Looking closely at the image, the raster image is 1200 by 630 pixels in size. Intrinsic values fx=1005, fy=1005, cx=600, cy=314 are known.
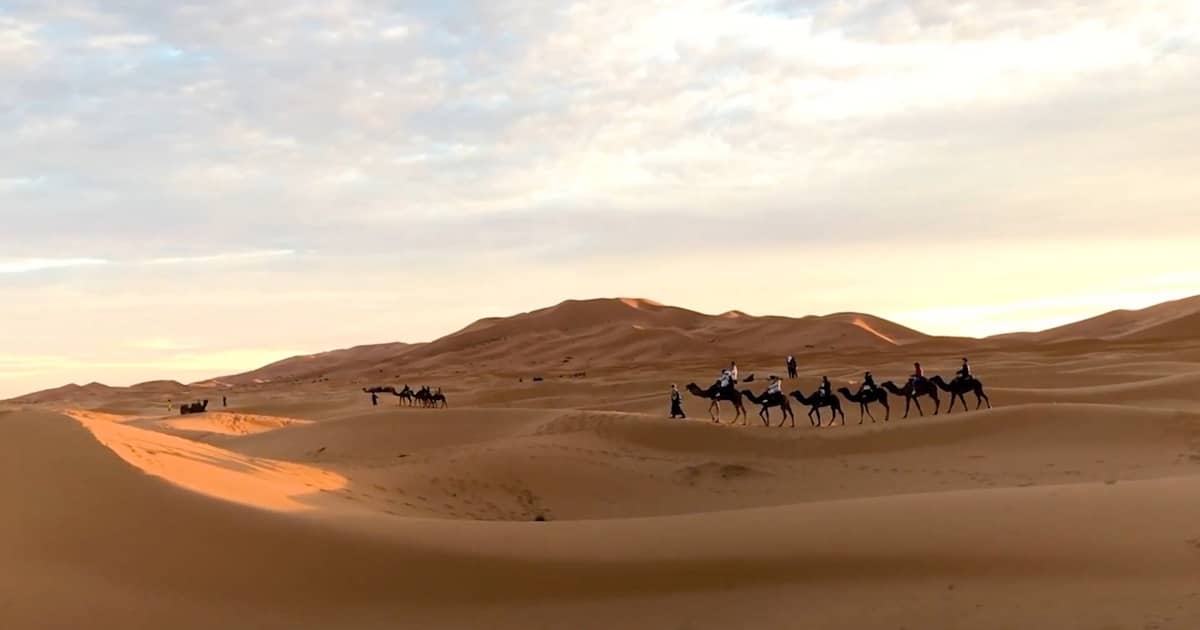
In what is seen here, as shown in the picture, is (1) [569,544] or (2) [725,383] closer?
(1) [569,544]

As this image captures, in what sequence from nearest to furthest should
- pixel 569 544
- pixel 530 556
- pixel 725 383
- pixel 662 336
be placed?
pixel 530 556 < pixel 569 544 < pixel 725 383 < pixel 662 336

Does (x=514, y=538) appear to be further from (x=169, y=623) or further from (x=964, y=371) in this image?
(x=964, y=371)

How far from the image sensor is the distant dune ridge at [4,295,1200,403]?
60.5 m

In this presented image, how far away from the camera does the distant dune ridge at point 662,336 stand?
60500 millimetres

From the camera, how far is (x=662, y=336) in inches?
2785

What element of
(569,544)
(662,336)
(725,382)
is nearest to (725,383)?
(725,382)

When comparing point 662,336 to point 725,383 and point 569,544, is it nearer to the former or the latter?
point 725,383

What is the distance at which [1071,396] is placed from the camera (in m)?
23.3

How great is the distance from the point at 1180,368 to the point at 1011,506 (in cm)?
2536

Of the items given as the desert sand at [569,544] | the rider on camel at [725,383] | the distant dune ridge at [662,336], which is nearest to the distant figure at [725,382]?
the rider on camel at [725,383]

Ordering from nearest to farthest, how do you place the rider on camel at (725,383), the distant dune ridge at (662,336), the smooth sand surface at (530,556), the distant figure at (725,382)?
1. the smooth sand surface at (530,556)
2. the rider on camel at (725,383)
3. the distant figure at (725,382)
4. the distant dune ridge at (662,336)

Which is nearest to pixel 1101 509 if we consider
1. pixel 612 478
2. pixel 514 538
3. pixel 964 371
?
pixel 514 538

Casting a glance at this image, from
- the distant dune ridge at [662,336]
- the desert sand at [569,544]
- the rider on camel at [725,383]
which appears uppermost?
the distant dune ridge at [662,336]

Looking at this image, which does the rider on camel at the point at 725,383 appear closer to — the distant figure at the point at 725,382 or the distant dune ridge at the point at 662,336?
the distant figure at the point at 725,382
